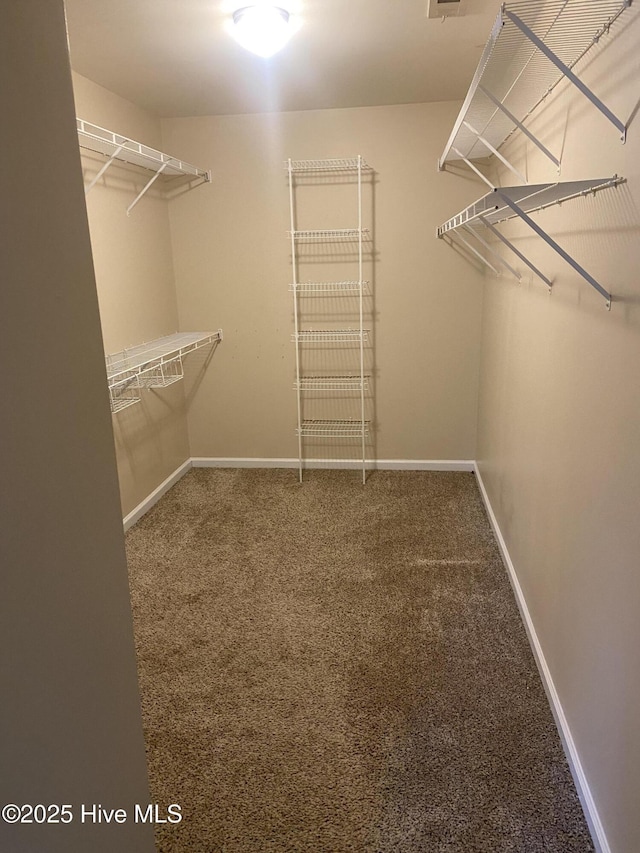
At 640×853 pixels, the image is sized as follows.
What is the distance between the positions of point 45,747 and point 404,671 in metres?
1.55

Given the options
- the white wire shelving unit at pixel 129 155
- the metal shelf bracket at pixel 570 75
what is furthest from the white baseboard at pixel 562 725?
the white wire shelving unit at pixel 129 155

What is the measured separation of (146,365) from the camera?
3137mm

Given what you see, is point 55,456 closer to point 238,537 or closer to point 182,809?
point 182,809

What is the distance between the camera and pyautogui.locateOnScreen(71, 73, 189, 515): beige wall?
3.04 m

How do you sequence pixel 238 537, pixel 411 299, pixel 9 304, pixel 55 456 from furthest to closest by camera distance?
pixel 411 299 < pixel 238 537 < pixel 55 456 < pixel 9 304

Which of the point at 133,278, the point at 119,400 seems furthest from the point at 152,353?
the point at 133,278

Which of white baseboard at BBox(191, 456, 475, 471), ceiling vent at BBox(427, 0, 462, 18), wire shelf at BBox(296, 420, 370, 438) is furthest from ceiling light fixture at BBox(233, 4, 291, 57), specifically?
white baseboard at BBox(191, 456, 475, 471)

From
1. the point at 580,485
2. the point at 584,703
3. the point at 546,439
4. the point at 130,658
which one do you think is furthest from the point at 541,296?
the point at 130,658

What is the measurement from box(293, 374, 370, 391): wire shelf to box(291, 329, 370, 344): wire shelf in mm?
253

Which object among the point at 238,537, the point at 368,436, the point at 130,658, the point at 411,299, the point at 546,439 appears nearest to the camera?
the point at 130,658

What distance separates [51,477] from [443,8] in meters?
2.12

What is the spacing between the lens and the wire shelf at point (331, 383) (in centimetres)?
408

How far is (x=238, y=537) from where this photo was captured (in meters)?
3.27

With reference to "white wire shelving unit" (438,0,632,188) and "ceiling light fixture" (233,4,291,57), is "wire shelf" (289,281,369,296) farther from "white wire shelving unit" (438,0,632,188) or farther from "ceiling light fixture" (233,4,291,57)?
"ceiling light fixture" (233,4,291,57)
